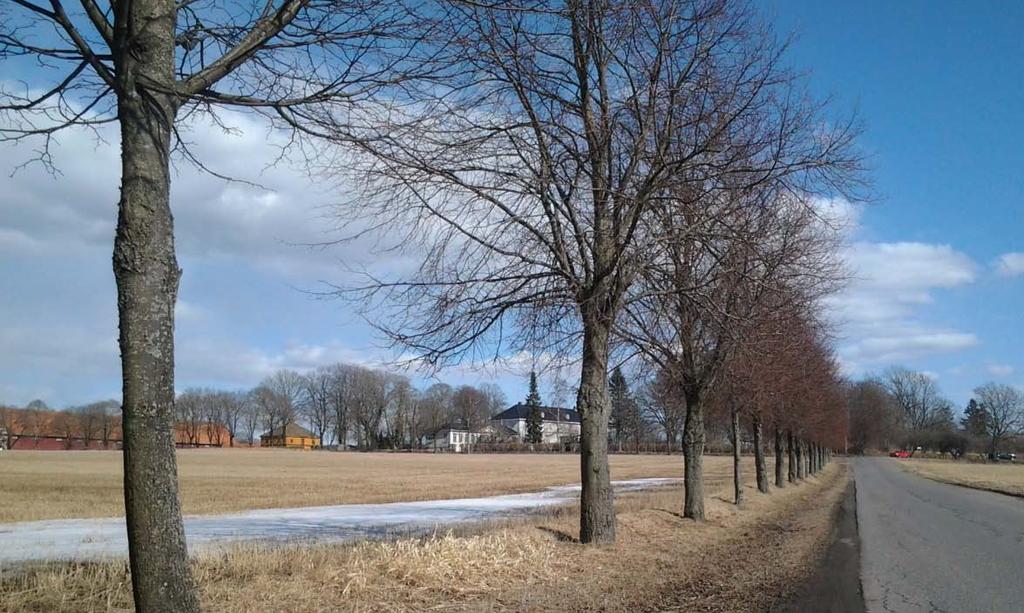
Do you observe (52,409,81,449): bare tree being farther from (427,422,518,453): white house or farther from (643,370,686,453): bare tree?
(643,370,686,453): bare tree

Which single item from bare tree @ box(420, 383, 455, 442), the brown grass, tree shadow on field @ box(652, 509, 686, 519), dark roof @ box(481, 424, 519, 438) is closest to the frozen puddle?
the brown grass

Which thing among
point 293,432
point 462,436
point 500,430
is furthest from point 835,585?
point 293,432

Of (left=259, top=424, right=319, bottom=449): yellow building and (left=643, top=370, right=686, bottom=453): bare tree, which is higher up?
(left=643, top=370, right=686, bottom=453): bare tree

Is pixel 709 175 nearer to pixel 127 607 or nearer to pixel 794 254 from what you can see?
pixel 794 254

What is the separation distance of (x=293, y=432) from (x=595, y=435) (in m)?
155

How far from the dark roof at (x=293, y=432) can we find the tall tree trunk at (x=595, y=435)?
14854 centimetres

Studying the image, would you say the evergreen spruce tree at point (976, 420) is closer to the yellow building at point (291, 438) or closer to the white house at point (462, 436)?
the white house at point (462, 436)

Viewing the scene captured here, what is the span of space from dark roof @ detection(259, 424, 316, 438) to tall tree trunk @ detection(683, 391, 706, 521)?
14337 centimetres

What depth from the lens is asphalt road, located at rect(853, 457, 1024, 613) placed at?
907cm

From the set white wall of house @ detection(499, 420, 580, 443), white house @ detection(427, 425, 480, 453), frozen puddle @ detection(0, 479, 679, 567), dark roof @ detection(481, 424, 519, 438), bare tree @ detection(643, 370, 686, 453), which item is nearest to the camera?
frozen puddle @ detection(0, 479, 679, 567)

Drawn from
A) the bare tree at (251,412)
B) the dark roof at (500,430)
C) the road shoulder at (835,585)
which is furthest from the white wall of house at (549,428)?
the road shoulder at (835,585)

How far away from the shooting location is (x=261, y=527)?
53.8ft

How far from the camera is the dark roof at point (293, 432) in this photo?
152 m

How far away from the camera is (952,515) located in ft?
73.8
